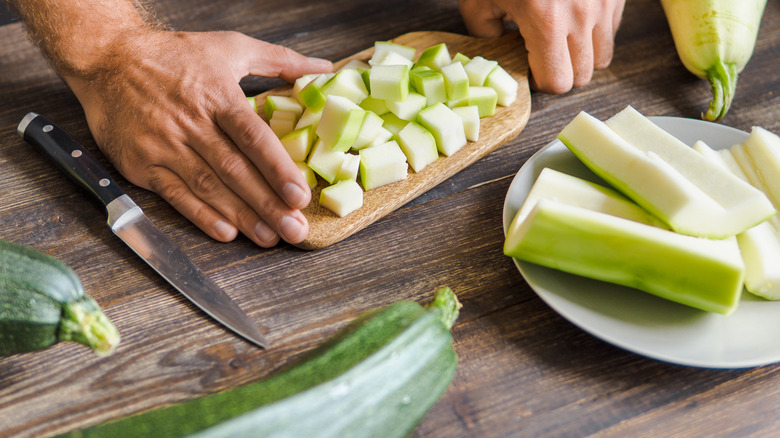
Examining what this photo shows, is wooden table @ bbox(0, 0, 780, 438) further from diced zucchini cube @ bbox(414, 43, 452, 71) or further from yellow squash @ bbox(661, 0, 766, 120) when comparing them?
diced zucchini cube @ bbox(414, 43, 452, 71)

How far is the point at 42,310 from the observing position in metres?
1.03

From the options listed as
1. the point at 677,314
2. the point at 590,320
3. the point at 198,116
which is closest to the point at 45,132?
the point at 198,116

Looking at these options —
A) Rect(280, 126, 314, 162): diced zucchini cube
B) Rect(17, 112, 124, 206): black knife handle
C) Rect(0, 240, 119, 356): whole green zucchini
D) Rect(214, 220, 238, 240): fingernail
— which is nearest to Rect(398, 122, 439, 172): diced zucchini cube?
Rect(280, 126, 314, 162): diced zucchini cube

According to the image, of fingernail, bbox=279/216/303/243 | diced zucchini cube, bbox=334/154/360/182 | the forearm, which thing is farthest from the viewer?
the forearm

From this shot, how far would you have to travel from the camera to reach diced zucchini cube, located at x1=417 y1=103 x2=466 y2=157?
1.54m

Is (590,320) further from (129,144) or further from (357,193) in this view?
(129,144)

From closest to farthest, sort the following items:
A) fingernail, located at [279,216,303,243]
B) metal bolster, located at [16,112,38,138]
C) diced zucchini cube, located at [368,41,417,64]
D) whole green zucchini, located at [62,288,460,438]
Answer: whole green zucchini, located at [62,288,460,438] → fingernail, located at [279,216,303,243] → metal bolster, located at [16,112,38,138] → diced zucchini cube, located at [368,41,417,64]

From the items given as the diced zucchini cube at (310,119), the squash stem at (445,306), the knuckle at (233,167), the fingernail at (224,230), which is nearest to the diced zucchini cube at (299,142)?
the diced zucchini cube at (310,119)

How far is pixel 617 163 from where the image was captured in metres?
1.32

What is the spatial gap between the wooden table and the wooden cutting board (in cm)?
3

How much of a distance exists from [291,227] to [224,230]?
0.17m

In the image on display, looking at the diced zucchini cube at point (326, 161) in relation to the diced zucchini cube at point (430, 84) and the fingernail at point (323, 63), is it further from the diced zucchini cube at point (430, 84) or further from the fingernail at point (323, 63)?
the fingernail at point (323, 63)

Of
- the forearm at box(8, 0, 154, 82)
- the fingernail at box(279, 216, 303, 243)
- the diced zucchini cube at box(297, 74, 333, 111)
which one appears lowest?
the fingernail at box(279, 216, 303, 243)

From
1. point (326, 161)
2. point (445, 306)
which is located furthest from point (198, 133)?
point (445, 306)
